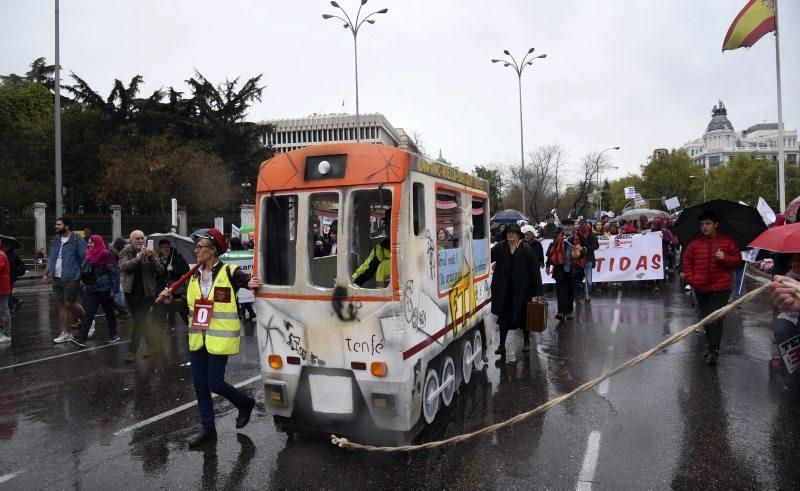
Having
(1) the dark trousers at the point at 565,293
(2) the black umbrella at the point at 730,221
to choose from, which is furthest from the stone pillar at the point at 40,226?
(2) the black umbrella at the point at 730,221

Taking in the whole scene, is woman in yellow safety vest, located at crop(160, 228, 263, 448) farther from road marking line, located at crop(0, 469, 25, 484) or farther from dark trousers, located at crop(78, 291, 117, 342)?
dark trousers, located at crop(78, 291, 117, 342)

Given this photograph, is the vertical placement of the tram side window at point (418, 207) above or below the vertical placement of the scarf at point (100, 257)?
above

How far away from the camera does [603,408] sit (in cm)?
562

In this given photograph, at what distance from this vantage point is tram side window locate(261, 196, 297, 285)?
4.88 meters

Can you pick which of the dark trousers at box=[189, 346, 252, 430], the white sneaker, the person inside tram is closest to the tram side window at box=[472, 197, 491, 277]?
the person inside tram

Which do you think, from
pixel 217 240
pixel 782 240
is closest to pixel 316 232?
pixel 217 240

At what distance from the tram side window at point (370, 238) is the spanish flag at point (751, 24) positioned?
48.7 feet

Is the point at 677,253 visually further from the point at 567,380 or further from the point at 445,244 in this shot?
the point at 445,244

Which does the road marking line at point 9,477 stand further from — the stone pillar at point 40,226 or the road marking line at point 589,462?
the stone pillar at point 40,226

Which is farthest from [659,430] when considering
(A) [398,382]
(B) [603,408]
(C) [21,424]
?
(C) [21,424]

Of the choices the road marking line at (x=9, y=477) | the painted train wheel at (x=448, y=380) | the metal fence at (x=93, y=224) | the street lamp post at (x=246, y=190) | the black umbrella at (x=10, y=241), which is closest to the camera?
the road marking line at (x=9, y=477)

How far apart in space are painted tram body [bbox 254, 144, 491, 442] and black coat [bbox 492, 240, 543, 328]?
2537 millimetres

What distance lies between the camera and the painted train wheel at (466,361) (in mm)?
6148

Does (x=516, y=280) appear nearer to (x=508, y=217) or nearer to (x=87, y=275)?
(x=87, y=275)
